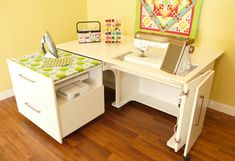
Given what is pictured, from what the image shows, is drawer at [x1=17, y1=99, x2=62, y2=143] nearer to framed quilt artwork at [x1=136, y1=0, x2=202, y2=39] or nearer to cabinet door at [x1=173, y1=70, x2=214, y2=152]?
cabinet door at [x1=173, y1=70, x2=214, y2=152]

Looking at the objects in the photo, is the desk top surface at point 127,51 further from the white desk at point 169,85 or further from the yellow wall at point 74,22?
the yellow wall at point 74,22

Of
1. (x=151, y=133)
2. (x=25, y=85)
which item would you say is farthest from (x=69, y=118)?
(x=151, y=133)

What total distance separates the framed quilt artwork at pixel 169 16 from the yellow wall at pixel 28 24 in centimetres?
103

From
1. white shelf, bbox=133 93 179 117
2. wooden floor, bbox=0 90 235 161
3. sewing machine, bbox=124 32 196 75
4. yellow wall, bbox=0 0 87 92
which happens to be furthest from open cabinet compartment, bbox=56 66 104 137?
yellow wall, bbox=0 0 87 92

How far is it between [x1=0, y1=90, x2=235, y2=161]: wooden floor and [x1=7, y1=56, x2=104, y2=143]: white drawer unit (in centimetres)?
11

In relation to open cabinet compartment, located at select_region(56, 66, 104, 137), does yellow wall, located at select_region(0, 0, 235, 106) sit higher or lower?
higher

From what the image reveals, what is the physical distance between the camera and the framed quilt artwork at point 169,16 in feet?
6.54

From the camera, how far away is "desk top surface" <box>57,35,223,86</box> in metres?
1.47

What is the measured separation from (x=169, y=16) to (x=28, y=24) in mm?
1628

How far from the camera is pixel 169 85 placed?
1.62 m

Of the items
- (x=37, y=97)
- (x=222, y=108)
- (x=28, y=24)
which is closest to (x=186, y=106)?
(x=222, y=108)

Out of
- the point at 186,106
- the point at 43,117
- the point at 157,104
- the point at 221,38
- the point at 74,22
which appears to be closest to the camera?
the point at 186,106

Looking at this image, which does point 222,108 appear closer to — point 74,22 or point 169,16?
point 169,16

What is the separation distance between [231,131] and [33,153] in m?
1.79
